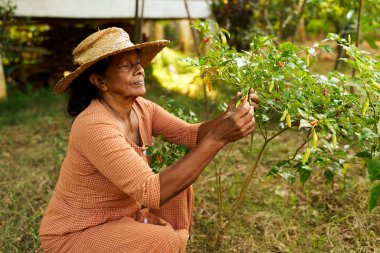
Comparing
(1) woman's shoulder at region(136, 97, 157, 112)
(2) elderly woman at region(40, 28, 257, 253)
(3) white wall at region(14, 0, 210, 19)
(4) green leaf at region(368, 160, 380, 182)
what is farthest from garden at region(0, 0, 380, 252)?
(3) white wall at region(14, 0, 210, 19)

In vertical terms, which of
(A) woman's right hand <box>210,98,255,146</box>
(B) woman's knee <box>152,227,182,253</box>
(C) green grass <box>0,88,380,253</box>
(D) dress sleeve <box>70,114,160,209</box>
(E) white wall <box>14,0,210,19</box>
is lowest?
(C) green grass <box>0,88,380,253</box>

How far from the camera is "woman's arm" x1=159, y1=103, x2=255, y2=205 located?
6.15ft

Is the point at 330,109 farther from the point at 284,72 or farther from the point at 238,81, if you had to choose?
the point at 238,81

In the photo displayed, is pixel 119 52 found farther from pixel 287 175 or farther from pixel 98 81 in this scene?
pixel 287 175

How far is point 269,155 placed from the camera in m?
4.19

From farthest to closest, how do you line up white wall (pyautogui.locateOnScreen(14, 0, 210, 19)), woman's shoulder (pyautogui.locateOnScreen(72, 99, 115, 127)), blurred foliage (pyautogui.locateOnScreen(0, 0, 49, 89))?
1. white wall (pyautogui.locateOnScreen(14, 0, 210, 19))
2. blurred foliage (pyautogui.locateOnScreen(0, 0, 49, 89))
3. woman's shoulder (pyautogui.locateOnScreen(72, 99, 115, 127))

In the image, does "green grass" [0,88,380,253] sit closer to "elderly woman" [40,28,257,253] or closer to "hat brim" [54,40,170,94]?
"elderly woman" [40,28,257,253]

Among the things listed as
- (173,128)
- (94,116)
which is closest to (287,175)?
(173,128)

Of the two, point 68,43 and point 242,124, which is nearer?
point 242,124

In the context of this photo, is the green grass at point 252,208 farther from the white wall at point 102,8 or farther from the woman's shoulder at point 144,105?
the white wall at point 102,8

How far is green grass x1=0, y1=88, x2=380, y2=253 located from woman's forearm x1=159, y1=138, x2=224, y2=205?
2.75ft

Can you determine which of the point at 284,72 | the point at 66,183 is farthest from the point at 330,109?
the point at 66,183

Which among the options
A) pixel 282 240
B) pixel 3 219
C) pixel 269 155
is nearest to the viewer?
pixel 282 240

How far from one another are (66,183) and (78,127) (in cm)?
33
